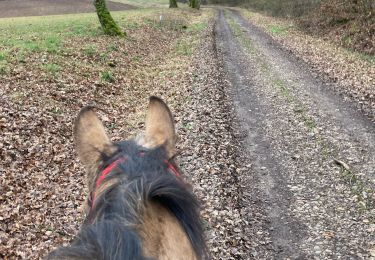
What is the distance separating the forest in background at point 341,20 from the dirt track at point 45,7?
86.7 feet

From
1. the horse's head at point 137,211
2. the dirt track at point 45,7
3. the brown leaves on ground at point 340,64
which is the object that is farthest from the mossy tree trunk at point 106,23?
the dirt track at point 45,7

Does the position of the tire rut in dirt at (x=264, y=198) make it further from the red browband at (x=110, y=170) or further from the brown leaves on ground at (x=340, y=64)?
the red browband at (x=110, y=170)

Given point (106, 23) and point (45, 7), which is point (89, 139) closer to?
point (106, 23)

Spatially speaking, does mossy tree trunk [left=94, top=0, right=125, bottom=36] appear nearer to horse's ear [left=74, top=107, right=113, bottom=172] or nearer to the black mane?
horse's ear [left=74, top=107, right=113, bottom=172]

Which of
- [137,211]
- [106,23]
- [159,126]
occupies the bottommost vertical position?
[106,23]

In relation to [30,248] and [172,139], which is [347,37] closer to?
[30,248]

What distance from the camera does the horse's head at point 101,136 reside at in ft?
7.75

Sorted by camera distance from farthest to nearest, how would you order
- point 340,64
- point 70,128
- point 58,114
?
point 340,64
point 58,114
point 70,128

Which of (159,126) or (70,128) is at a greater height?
(159,126)

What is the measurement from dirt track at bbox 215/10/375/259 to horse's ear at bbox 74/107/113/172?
439cm

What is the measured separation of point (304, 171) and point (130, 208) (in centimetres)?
754

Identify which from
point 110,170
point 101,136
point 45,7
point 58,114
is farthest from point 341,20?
point 45,7

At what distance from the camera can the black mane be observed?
144cm

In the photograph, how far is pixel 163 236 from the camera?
5.71 feet
